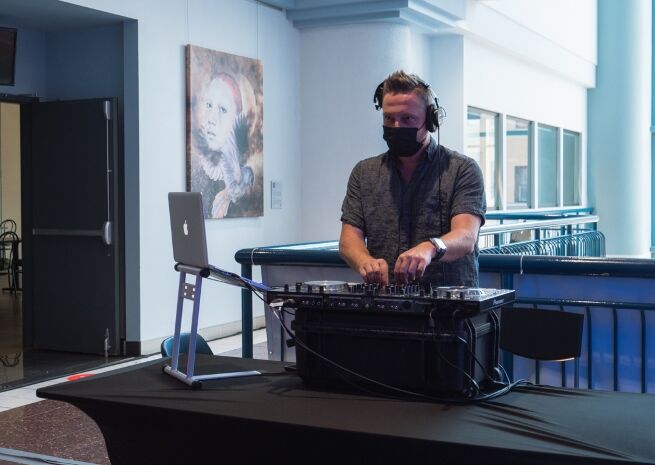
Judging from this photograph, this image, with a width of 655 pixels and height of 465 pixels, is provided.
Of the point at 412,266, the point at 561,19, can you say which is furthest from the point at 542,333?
the point at 561,19

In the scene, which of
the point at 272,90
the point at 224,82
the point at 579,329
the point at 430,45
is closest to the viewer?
the point at 579,329

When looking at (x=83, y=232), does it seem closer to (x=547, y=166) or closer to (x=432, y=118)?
(x=432, y=118)

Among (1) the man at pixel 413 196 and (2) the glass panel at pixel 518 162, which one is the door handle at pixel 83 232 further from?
(2) the glass panel at pixel 518 162

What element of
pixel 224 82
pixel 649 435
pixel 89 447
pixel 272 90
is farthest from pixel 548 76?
pixel 649 435

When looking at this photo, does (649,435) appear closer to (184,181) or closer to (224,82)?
(184,181)

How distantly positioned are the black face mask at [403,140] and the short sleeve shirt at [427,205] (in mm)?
89

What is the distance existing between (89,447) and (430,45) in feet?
27.1

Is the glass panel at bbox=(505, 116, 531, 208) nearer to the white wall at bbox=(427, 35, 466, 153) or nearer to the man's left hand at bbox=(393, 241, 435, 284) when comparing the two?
the white wall at bbox=(427, 35, 466, 153)

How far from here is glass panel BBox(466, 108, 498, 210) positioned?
13088 mm

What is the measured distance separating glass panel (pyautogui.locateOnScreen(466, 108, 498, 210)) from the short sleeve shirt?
9.30m

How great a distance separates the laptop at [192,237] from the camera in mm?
2979

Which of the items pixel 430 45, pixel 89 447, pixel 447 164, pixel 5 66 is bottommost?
pixel 89 447

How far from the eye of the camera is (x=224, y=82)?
9.45 metres

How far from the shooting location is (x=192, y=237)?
307cm
